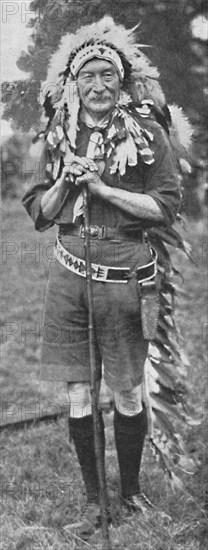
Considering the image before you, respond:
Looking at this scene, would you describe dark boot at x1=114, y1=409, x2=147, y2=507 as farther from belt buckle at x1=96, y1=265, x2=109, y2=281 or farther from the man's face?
the man's face

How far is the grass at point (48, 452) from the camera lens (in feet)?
13.1

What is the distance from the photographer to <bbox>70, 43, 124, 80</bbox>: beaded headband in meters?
3.60

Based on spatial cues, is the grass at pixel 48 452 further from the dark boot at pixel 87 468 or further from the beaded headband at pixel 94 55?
the beaded headband at pixel 94 55

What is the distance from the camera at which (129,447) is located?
411 cm

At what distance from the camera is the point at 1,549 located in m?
4.00

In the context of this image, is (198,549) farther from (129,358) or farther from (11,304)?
(11,304)

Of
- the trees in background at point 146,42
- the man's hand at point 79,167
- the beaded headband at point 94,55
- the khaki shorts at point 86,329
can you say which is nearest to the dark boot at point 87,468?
the khaki shorts at point 86,329

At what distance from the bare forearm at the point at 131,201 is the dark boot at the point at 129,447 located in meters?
0.99

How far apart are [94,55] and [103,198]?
0.60m

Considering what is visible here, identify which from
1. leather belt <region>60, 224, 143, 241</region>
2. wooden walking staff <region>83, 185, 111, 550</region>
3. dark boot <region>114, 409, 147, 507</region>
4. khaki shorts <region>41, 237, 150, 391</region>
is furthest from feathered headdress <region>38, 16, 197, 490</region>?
dark boot <region>114, 409, 147, 507</region>

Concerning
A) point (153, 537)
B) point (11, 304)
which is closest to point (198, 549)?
point (153, 537)

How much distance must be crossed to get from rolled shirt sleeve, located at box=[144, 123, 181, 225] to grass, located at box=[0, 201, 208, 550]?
48 centimetres

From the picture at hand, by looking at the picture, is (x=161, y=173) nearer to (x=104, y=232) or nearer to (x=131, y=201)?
(x=131, y=201)

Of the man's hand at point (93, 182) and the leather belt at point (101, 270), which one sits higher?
the man's hand at point (93, 182)
